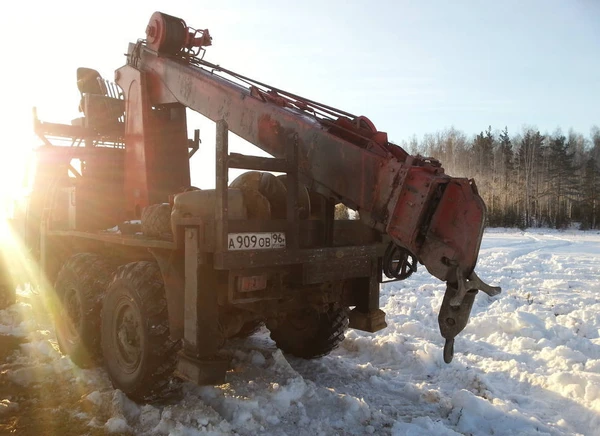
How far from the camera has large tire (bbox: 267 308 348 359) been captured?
5.61 metres

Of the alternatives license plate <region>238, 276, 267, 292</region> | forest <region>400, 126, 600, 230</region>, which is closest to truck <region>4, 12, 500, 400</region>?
license plate <region>238, 276, 267, 292</region>

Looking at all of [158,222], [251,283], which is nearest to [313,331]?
[251,283]

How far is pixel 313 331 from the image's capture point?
5715 mm

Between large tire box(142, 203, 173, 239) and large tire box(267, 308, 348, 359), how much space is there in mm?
1644

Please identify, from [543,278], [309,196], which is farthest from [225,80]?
[543,278]

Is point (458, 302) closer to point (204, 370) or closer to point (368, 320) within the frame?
point (368, 320)

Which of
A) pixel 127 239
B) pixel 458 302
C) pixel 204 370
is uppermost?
pixel 127 239

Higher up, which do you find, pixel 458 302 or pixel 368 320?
pixel 458 302

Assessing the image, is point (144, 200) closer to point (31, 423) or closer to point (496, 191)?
point (31, 423)

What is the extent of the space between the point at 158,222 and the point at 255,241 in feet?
3.69

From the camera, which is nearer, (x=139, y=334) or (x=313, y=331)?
(x=139, y=334)

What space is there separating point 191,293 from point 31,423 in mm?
1773

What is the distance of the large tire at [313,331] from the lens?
5613 mm

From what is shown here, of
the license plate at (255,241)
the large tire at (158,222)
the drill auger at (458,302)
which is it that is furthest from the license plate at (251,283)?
the drill auger at (458,302)
